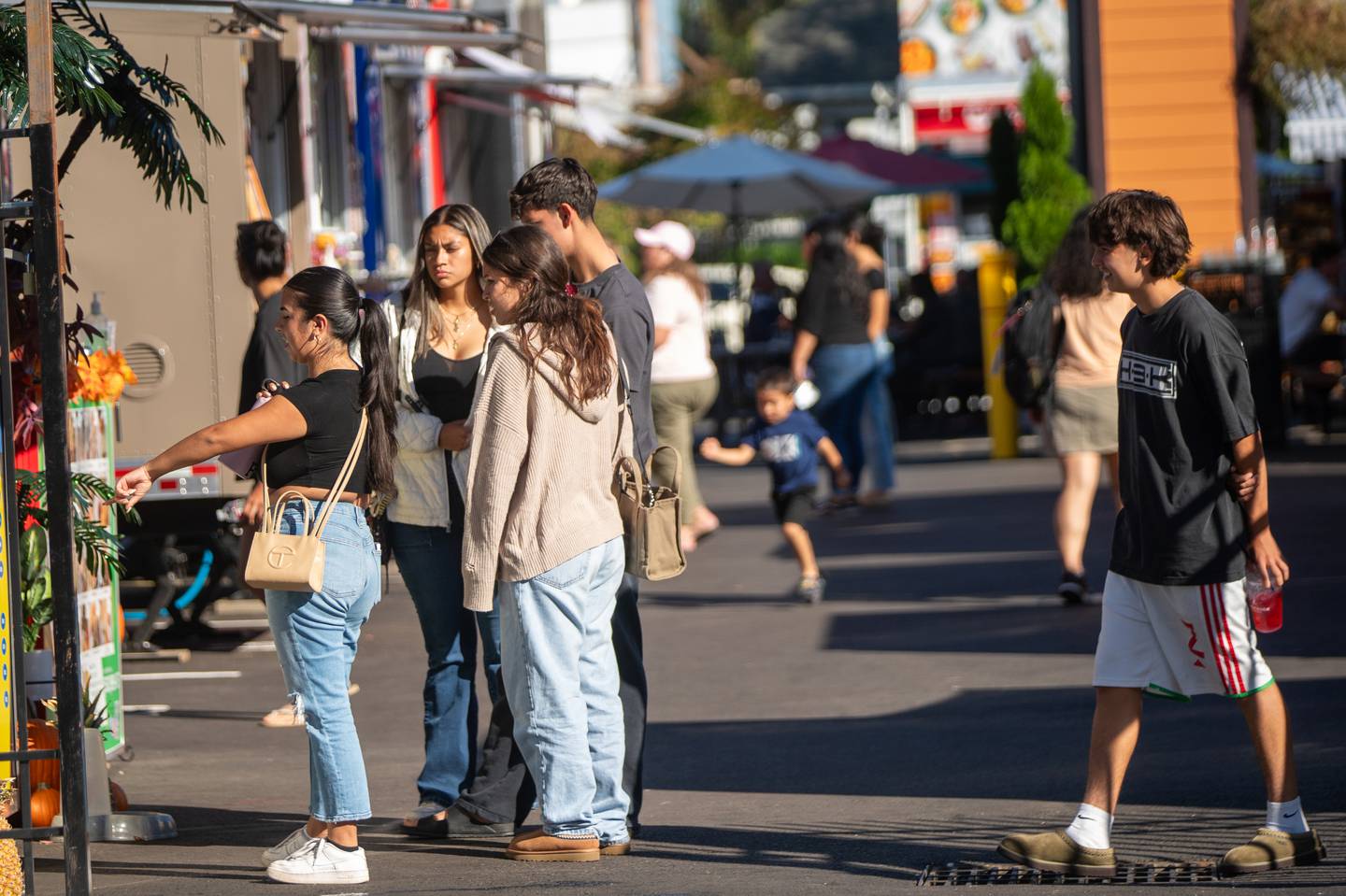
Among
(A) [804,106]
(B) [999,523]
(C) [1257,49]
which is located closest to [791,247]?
(A) [804,106]

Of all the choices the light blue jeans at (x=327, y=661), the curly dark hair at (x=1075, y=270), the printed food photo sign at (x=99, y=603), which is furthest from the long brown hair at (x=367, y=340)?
the curly dark hair at (x=1075, y=270)

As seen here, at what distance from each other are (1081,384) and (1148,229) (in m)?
4.41

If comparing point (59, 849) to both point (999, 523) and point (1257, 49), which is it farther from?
point (1257, 49)

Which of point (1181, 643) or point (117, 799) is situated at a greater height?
point (1181, 643)

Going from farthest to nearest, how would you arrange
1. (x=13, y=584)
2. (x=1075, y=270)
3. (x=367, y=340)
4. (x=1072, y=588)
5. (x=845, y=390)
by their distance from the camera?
(x=845, y=390) → (x=1072, y=588) → (x=1075, y=270) → (x=367, y=340) → (x=13, y=584)

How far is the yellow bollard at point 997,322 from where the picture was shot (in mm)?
17672

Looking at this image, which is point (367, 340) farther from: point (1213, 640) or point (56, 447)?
point (1213, 640)

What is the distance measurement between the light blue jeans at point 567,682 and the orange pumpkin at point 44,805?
1.70m

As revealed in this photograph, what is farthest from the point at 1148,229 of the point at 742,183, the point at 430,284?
the point at 742,183

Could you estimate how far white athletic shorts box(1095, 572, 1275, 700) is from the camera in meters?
5.54

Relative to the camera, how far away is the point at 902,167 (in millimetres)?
24109

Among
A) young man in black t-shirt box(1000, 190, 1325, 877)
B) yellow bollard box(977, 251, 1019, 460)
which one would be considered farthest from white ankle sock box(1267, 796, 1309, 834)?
yellow bollard box(977, 251, 1019, 460)

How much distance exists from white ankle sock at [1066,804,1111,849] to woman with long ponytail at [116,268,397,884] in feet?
6.63

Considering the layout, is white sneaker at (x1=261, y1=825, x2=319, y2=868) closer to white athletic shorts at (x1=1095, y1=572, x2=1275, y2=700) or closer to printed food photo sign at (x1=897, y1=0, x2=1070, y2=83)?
white athletic shorts at (x1=1095, y1=572, x2=1275, y2=700)
